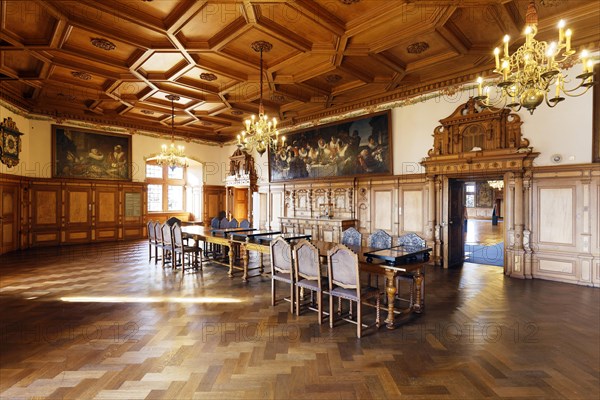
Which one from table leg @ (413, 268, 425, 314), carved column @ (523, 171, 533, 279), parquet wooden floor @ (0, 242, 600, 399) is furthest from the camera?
carved column @ (523, 171, 533, 279)

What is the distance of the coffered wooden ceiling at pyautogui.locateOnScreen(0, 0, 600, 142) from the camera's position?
15.2 feet

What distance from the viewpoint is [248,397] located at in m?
2.37

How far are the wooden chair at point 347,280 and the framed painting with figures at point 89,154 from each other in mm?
10443

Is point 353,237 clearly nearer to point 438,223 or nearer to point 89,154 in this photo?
point 438,223

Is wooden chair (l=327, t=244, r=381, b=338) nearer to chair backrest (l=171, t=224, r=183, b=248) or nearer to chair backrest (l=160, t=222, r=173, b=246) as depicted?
chair backrest (l=171, t=224, r=183, b=248)

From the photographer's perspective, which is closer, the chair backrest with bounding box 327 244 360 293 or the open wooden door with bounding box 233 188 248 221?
the chair backrest with bounding box 327 244 360 293

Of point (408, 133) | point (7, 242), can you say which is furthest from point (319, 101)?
point (7, 242)

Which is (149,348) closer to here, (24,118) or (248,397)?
(248,397)

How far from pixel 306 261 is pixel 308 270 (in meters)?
0.12

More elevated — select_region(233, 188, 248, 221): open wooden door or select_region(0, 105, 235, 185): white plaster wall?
select_region(0, 105, 235, 185): white plaster wall

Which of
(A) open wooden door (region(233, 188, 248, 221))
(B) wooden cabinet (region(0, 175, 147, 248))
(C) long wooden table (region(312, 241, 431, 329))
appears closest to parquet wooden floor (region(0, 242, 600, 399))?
(C) long wooden table (region(312, 241, 431, 329))

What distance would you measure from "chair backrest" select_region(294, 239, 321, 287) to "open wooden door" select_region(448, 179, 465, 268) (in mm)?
4532

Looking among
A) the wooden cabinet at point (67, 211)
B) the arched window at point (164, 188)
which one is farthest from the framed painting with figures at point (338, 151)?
the wooden cabinet at point (67, 211)

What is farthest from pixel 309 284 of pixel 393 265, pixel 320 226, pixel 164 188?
pixel 164 188
